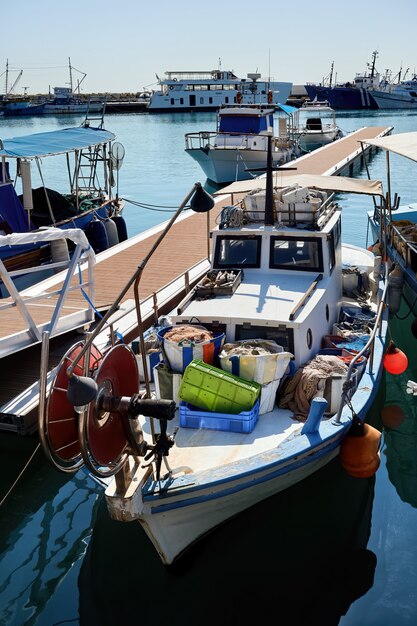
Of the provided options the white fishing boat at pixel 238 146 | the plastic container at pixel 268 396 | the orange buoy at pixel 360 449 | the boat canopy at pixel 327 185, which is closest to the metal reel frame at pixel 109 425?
the plastic container at pixel 268 396

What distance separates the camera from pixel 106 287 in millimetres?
14594

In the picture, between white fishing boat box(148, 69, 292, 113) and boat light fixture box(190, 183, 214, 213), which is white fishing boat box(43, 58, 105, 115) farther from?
boat light fixture box(190, 183, 214, 213)

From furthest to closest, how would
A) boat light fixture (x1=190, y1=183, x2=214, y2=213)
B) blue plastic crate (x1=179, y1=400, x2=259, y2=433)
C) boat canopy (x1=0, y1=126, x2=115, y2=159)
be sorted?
boat canopy (x1=0, y1=126, x2=115, y2=159) < blue plastic crate (x1=179, y1=400, x2=259, y2=433) < boat light fixture (x1=190, y1=183, x2=214, y2=213)

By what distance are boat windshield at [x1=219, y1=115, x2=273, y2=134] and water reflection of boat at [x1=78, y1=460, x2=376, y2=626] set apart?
99.5ft

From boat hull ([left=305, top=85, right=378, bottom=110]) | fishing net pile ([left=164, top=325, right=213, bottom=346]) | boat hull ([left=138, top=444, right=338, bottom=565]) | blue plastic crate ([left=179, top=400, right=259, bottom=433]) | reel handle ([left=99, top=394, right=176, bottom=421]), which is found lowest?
boat hull ([left=138, top=444, right=338, bottom=565])

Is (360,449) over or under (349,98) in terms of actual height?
under

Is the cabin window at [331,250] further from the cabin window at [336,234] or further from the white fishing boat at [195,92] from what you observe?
the white fishing boat at [195,92]

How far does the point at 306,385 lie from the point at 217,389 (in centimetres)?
123

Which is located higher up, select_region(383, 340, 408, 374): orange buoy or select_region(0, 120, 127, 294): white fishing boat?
A: select_region(0, 120, 127, 294): white fishing boat

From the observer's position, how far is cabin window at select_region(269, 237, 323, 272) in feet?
34.4

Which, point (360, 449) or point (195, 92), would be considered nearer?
point (360, 449)

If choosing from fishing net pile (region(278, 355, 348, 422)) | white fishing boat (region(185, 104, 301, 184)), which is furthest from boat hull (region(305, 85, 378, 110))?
fishing net pile (region(278, 355, 348, 422))

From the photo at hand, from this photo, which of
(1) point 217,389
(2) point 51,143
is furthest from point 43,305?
(2) point 51,143

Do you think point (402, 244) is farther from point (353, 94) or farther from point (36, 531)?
point (353, 94)
